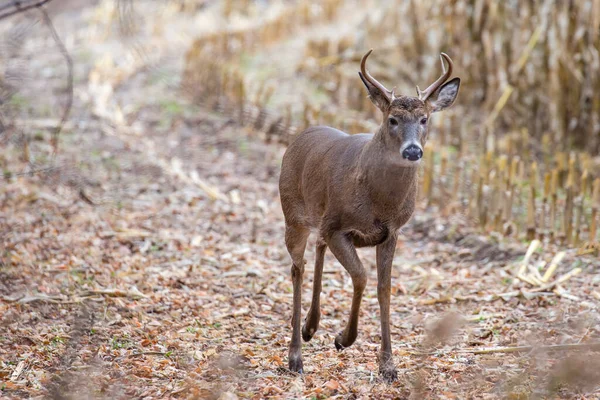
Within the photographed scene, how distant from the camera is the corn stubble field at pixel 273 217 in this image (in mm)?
5395

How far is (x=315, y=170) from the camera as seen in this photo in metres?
5.78

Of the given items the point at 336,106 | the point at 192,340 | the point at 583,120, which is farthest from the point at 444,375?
the point at 336,106

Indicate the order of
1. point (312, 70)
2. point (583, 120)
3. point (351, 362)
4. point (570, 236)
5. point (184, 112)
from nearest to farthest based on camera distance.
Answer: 1. point (351, 362)
2. point (570, 236)
3. point (583, 120)
4. point (184, 112)
5. point (312, 70)

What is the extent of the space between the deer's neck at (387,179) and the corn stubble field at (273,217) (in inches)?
39.4

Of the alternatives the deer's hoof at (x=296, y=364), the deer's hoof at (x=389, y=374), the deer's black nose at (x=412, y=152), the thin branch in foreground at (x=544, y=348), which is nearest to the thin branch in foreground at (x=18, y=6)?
the deer's black nose at (x=412, y=152)

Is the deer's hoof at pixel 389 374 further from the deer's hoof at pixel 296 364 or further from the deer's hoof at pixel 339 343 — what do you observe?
the deer's hoof at pixel 296 364

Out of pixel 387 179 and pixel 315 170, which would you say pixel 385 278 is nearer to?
pixel 387 179

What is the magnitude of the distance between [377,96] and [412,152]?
594mm

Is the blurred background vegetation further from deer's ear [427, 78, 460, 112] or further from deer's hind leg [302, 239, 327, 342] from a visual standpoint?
deer's hind leg [302, 239, 327, 342]

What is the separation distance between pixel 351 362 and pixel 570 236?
3579mm

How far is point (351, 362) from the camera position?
5711mm

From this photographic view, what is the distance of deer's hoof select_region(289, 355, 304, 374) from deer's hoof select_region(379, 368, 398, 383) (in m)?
0.58

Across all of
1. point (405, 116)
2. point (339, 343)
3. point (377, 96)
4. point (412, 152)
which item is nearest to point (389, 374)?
point (339, 343)

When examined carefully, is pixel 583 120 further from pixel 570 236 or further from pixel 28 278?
pixel 28 278
